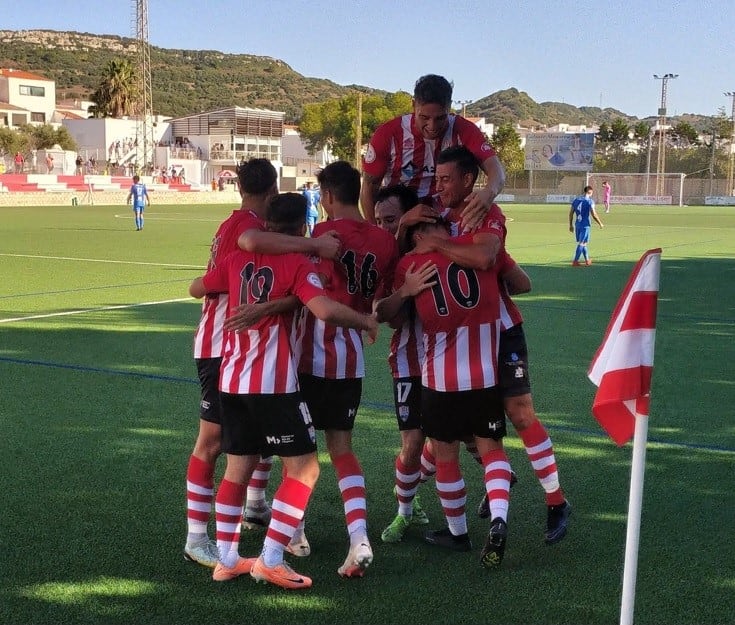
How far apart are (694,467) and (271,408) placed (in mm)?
3034

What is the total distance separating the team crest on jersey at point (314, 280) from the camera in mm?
4039

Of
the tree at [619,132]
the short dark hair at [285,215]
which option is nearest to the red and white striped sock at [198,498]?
the short dark hair at [285,215]

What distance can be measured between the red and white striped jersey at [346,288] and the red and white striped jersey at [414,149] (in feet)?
1.66

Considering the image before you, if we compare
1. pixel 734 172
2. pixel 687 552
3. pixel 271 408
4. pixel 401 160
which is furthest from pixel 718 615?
pixel 734 172

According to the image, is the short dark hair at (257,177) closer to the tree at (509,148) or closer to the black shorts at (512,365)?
the black shorts at (512,365)

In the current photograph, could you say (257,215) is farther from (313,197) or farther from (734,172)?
(734,172)

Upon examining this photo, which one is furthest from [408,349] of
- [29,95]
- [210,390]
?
[29,95]

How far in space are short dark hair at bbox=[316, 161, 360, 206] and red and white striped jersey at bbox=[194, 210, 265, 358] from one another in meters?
0.37

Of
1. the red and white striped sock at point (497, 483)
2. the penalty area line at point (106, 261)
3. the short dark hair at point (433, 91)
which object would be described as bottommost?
the penalty area line at point (106, 261)

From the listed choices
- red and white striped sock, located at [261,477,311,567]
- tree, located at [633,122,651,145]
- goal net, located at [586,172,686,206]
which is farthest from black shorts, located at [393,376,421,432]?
tree, located at [633,122,651,145]

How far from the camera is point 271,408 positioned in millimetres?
4086

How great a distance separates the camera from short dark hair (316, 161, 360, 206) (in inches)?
176

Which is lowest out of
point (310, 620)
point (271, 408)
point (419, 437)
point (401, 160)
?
point (310, 620)

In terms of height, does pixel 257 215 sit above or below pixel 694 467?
above
